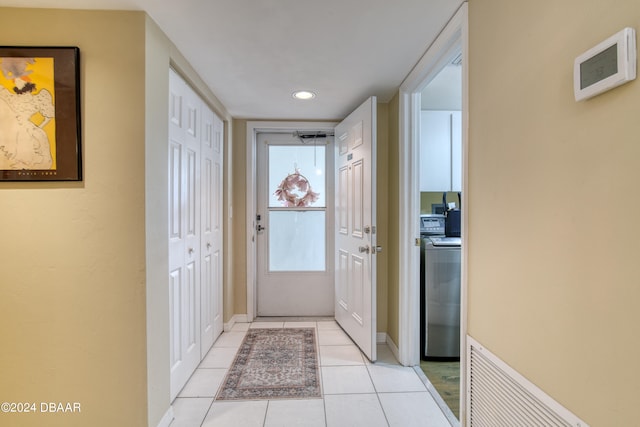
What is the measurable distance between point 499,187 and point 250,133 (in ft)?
8.47

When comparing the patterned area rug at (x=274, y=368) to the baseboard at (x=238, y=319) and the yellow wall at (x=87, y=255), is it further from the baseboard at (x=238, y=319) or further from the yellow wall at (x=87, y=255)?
the yellow wall at (x=87, y=255)

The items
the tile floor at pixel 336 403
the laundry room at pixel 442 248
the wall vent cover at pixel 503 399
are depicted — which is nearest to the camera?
the wall vent cover at pixel 503 399

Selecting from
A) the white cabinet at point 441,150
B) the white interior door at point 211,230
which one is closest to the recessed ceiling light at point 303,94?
the white interior door at point 211,230

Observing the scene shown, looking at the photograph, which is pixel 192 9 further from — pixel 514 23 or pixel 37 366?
pixel 37 366

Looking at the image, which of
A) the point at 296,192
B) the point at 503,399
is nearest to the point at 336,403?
the point at 503,399

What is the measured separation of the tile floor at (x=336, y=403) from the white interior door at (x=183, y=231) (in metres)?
0.17

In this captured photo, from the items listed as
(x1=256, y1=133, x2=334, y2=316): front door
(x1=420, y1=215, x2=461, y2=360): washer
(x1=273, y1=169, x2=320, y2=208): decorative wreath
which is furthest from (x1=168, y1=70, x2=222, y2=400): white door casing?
(x1=420, y1=215, x2=461, y2=360): washer

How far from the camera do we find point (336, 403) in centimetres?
187

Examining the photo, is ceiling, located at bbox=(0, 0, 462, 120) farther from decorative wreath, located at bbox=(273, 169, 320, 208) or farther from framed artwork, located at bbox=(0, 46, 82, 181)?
decorative wreath, located at bbox=(273, 169, 320, 208)

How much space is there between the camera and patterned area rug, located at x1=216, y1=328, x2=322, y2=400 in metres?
1.98

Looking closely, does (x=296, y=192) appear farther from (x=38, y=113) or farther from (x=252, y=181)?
(x=38, y=113)

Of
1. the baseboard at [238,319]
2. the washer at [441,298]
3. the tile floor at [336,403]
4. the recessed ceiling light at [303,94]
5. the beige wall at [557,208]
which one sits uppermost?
the recessed ceiling light at [303,94]

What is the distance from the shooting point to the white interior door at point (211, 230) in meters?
2.38

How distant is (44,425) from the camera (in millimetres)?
1419
